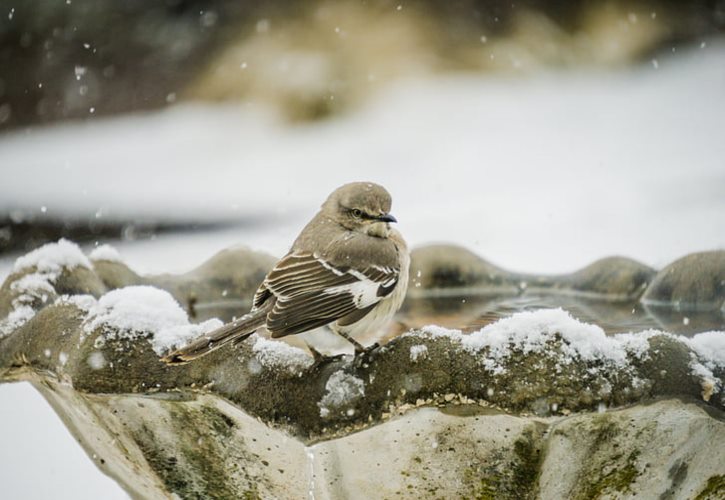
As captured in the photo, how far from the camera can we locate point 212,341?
1.75 metres

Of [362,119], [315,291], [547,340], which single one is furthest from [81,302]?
[362,119]

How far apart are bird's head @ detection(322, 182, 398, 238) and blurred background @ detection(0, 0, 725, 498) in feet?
10.1

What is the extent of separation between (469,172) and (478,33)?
107cm

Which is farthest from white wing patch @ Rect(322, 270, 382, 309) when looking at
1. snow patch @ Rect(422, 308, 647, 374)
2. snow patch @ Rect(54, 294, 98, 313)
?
snow patch @ Rect(54, 294, 98, 313)

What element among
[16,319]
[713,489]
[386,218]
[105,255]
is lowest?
[713,489]

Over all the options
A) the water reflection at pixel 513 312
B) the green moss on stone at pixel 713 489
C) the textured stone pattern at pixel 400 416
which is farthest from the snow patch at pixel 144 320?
the green moss on stone at pixel 713 489

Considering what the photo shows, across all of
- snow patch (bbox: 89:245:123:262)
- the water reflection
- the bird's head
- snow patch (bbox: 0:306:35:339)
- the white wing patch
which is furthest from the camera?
snow patch (bbox: 89:245:123:262)

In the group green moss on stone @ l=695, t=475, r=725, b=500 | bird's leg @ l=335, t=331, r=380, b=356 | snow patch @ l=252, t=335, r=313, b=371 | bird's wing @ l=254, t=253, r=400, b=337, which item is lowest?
green moss on stone @ l=695, t=475, r=725, b=500

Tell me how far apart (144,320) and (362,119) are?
15.6 feet

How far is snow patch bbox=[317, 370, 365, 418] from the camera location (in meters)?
1.66

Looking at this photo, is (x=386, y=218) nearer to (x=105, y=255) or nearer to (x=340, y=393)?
(x=340, y=393)

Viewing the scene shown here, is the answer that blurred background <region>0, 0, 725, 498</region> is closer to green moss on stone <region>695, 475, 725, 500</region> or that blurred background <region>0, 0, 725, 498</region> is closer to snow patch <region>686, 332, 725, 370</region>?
green moss on stone <region>695, 475, 725, 500</region>

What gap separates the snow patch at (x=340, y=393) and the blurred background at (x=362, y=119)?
372 centimetres

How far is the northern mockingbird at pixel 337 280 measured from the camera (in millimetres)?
1842
